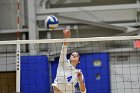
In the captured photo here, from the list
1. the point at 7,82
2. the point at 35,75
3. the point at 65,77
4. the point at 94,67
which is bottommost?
the point at 7,82

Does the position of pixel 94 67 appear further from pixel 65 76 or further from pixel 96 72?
pixel 65 76

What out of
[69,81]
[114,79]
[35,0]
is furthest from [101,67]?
[69,81]

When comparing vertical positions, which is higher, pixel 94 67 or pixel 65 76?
pixel 65 76

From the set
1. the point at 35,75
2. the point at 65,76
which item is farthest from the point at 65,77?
the point at 35,75

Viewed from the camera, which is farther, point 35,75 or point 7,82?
point 7,82

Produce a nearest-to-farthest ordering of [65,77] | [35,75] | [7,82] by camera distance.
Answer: [65,77]
[35,75]
[7,82]

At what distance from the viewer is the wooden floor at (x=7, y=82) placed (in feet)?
22.2

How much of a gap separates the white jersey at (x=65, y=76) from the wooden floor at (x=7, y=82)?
2.82 m

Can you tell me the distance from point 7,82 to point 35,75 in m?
0.70

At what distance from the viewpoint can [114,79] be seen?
6715 mm

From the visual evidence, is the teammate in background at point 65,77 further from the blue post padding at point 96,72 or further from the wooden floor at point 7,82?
the wooden floor at point 7,82

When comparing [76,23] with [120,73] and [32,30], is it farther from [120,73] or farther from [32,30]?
[120,73]

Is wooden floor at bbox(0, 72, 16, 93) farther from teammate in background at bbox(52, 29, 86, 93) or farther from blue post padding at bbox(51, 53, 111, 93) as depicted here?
teammate in background at bbox(52, 29, 86, 93)

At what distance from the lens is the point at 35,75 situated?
6562 mm
